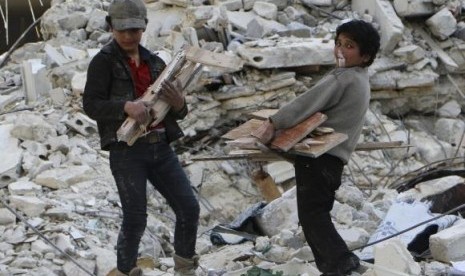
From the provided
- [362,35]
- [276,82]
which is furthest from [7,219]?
[276,82]

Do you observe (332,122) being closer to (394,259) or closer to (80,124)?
(394,259)

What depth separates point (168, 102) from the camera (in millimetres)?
4195

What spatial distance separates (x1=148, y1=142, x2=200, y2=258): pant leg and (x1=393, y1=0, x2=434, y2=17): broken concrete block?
6.85 metres

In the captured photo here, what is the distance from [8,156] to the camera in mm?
7219

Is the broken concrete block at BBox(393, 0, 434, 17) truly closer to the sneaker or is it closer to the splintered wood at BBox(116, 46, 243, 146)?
the splintered wood at BBox(116, 46, 243, 146)

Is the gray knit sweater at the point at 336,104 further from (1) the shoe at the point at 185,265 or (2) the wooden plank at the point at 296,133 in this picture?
(1) the shoe at the point at 185,265

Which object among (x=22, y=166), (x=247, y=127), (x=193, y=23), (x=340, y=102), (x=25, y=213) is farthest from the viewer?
(x=193, y=23)

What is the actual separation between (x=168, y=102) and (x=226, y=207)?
14.4 ft

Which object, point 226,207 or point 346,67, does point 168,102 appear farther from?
point 226,207

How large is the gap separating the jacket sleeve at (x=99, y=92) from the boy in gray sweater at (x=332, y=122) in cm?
76

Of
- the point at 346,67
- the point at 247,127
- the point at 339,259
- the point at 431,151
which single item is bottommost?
the point at 431,151

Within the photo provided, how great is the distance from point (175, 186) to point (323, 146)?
2.73ft

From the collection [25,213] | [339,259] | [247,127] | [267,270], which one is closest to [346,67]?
[247,127]

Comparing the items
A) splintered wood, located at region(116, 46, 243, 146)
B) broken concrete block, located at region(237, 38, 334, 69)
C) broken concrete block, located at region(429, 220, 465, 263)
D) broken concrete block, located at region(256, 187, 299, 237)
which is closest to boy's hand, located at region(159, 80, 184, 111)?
splintered wood, located at region(116, 46, 243, 146)
